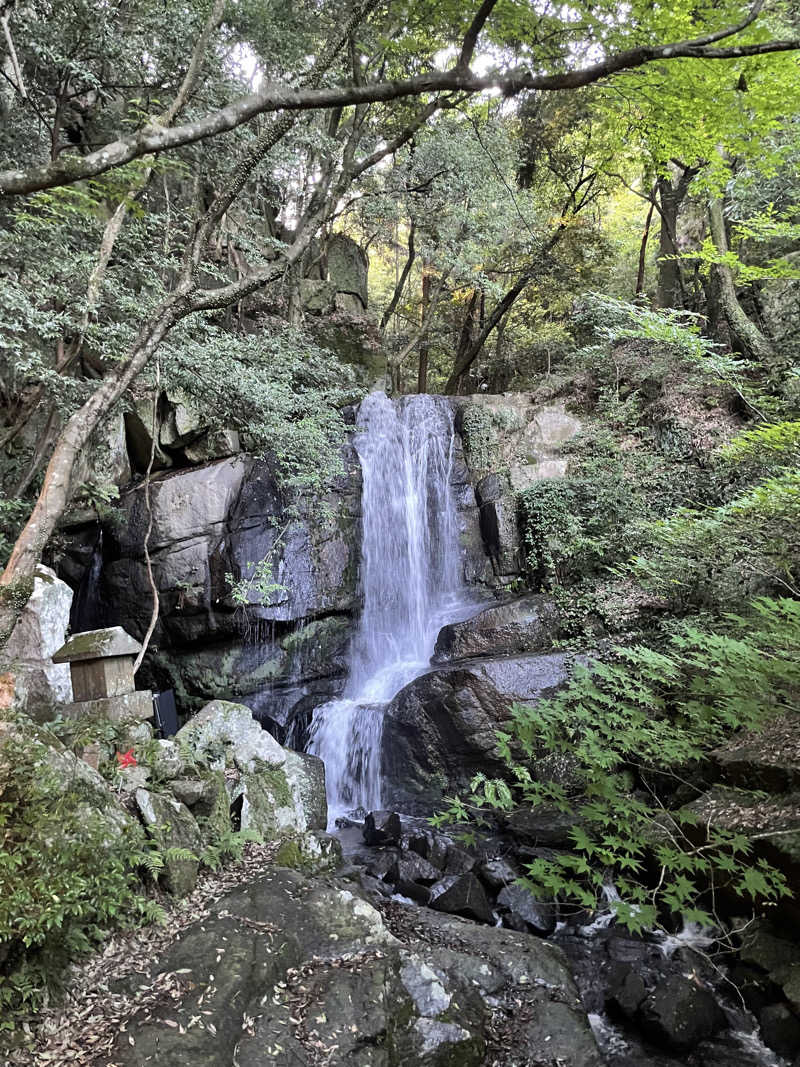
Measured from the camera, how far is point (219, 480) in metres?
10.8

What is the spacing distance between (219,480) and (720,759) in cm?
A: 885

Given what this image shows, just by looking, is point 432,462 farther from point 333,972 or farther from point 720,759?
point 333,972

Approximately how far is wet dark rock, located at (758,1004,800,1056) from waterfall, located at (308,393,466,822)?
17.4ft

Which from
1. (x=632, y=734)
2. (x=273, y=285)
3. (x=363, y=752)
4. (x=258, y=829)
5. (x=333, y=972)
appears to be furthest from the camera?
(x=273, y=285)

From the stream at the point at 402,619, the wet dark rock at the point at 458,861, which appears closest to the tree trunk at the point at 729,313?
the stream at the point at 402,619

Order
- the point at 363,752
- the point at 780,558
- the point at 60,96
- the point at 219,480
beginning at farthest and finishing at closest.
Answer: the point at 219,480 → the point at 363,752 → the point at 60,96 → the point at 780,558

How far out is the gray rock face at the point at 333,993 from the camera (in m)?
2.86

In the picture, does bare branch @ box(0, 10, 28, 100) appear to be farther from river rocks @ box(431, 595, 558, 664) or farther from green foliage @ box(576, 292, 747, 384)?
river rocks @ box(431, 595, 558, 664)

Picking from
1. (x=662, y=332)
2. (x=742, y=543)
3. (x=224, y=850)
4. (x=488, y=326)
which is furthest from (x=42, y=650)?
(x=488, y=326)

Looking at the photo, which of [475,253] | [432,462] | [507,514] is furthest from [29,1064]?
[475,253]

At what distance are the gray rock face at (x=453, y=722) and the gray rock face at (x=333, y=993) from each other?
3096 millimetres

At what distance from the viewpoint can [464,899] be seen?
534cm

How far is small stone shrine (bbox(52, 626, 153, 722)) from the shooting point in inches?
225

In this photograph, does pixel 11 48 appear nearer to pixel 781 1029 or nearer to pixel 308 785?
pixel 308 785
